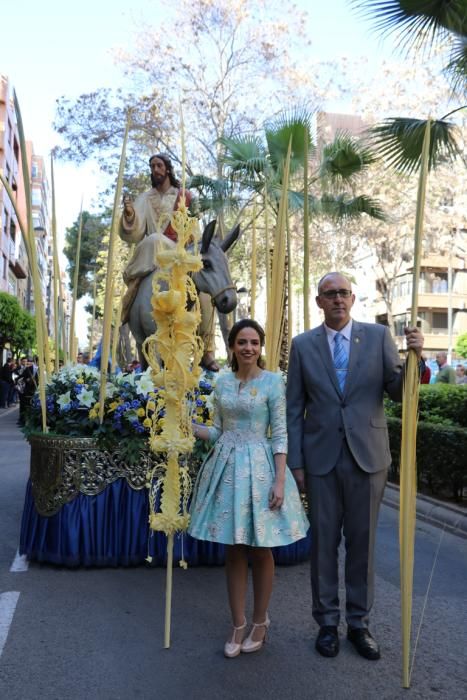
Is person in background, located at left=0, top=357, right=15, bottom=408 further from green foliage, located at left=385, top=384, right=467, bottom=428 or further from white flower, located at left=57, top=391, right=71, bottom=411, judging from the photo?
white flower, located at left=57, top=391, right=71, bottom=411

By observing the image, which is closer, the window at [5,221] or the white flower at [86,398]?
the white flower at [86,398]

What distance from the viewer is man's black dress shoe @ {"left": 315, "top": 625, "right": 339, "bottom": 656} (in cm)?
330

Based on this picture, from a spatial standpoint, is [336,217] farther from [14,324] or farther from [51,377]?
[14,324]

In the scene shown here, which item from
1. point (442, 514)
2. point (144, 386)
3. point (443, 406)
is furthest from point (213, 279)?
point (443, 406)

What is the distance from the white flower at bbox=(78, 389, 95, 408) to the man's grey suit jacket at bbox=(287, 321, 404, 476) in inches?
73.6

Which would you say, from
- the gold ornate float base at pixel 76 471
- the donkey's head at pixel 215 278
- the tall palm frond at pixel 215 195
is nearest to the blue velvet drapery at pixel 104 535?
the gold ornate float base at pixel 76 471

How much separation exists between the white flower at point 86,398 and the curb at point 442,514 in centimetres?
367

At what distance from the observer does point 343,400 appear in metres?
3.45

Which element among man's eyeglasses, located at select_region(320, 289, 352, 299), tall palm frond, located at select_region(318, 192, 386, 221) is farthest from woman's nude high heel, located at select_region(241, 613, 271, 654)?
tall palm frond, located at select_region(318, 192, 386, 221)

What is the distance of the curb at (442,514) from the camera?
21.2 feet

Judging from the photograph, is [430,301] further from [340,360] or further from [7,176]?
[340,360]

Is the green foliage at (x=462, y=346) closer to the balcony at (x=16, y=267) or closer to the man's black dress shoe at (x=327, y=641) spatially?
the balcony at (x=16, y=267)

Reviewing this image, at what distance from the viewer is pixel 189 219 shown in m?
3.46

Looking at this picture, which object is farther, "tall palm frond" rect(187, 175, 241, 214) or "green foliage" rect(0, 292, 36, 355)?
"green foliage" rect(0, 292, 36, 355)
